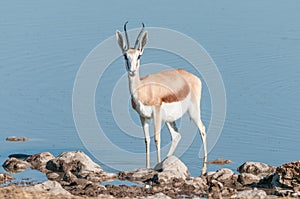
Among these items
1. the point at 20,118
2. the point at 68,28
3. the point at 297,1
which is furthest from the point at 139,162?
the point at 297,1

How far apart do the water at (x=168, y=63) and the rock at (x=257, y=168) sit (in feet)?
1.17

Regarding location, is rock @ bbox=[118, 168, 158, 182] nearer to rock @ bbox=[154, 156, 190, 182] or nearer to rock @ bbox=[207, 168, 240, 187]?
rock @ bbox=[154, 156, 190, 182]

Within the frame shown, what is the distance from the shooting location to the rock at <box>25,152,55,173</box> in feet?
44.6

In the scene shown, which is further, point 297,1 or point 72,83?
point 297,1

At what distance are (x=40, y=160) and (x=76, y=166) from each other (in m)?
0.71

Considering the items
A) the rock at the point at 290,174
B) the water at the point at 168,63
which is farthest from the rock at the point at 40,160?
the rock at the point at 290,174

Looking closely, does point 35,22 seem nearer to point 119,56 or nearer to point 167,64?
point 119,56

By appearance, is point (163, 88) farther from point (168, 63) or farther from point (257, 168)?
point (168, 63)

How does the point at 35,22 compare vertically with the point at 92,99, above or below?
above

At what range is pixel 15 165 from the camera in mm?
13367

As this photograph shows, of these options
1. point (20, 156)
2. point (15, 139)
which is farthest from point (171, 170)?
point (15, 139)

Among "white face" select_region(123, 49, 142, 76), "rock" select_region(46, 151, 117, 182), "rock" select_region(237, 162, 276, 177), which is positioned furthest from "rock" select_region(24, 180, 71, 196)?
"rock" select_region(237, 162, 276, 177)

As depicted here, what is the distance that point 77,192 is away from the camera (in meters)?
11.5

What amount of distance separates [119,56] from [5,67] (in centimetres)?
310
